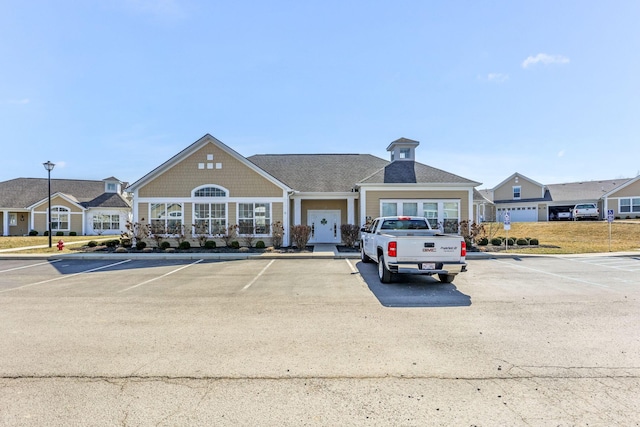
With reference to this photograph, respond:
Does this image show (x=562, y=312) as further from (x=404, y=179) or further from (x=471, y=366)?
(x=404, y=179)

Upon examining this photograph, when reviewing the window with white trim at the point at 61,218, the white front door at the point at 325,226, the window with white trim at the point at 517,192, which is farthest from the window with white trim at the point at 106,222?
the window with white trim at the point at 517,192

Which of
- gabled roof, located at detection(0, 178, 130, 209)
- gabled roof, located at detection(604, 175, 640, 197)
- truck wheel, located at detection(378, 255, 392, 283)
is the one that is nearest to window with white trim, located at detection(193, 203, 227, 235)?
truck wheel, located at detection(378, 255, 392, 283)

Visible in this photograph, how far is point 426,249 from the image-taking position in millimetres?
8414

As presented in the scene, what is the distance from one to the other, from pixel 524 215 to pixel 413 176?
29.5 metres

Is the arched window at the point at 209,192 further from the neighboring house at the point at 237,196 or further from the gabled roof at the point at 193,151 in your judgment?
the gabled roof at the point at 193,151

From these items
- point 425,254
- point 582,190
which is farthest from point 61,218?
point 582,190

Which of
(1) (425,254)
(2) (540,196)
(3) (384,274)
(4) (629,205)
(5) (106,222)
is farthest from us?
(2) (540,196)

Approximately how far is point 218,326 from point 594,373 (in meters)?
5.24

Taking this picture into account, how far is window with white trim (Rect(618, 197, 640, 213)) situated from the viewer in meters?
33.4

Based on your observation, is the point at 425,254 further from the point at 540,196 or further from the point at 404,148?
the point at 540,196

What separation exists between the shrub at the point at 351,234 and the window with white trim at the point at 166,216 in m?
9.35

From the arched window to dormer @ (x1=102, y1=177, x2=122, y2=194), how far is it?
2128cm

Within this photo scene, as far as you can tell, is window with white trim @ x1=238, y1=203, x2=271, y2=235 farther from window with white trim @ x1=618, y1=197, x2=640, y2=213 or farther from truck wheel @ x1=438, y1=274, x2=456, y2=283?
window with white trim @ x1=618, y1=197, x2=640, y2=213

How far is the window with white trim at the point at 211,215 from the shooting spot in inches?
750
